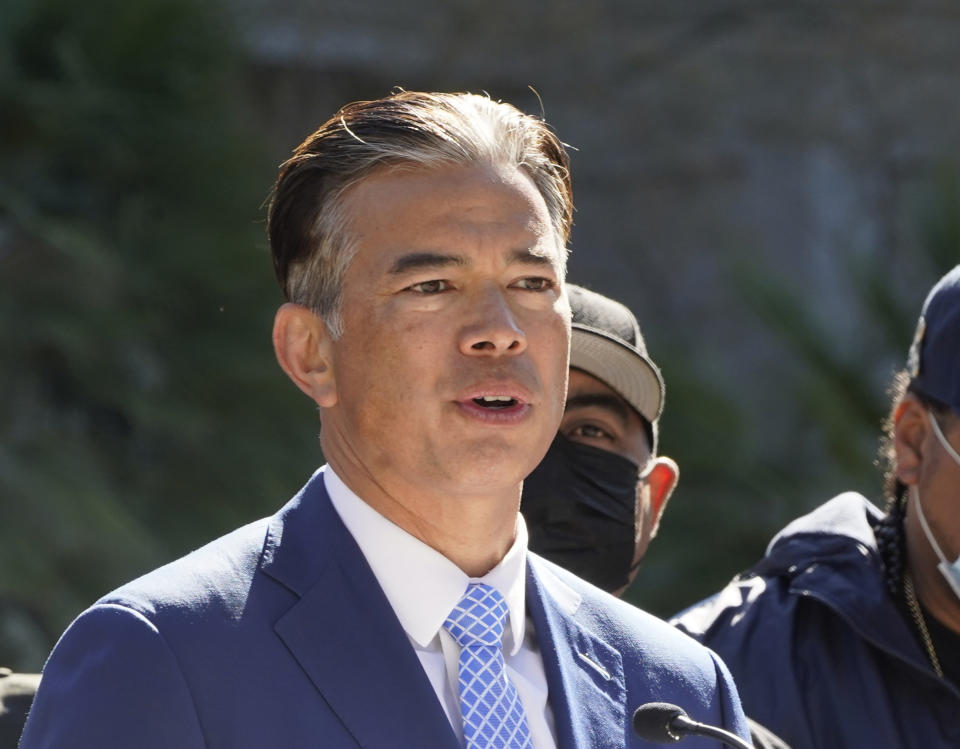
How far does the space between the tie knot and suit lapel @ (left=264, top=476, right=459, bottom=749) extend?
9cm

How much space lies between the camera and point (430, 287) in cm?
215

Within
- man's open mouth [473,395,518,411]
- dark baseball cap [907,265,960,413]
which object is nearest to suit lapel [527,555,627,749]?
man's open mouth [473,395,518,411]

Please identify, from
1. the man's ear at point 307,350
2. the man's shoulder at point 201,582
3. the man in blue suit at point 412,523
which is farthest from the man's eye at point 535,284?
the man's shoulder at point 201,582

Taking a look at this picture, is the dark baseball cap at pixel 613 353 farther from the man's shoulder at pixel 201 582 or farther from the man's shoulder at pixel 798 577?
the man's shoulder at pixel 201 582

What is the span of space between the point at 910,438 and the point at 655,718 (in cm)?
139

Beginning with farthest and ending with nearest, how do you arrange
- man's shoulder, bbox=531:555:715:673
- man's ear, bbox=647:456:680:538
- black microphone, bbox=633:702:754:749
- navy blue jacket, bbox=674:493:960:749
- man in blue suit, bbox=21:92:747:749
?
man's ear, bbox=647:456:680:538, navy blue jacket, bbox=674:493:960:749, man's shoulder, bbox=531:555:715:673, black microphone, bbox=633:702:754:749, man in blue suit, bbox=21:92:747:749

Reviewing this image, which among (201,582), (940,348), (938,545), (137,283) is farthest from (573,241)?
(201,582)

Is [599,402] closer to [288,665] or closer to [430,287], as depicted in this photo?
[430,287]

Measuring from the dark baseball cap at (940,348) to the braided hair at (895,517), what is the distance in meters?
0.02

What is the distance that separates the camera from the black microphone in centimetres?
208

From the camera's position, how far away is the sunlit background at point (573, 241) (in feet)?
18.4

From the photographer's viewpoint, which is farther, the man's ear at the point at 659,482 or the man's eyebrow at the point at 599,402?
the man's ear at the point at 659,482

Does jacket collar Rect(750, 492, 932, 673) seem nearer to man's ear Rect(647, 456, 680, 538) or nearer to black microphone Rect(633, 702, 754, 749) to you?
man's ear Rect(647, 456, 680, 538)

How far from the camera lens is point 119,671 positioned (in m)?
1.81
